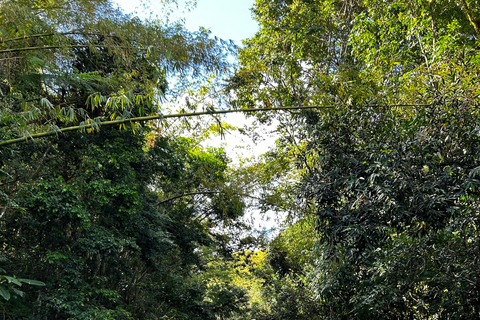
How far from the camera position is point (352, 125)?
3990mm

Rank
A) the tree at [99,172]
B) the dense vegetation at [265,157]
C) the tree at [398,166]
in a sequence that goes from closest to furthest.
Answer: the tree at [398,166] < the dense vegetation at [265,157] < the tree at [99,172]

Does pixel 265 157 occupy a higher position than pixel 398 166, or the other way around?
pixel 265 157

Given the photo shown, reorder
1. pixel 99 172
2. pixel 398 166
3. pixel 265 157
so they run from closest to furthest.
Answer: pixel 398 166 < pixel 99 172 < pixel 265 157

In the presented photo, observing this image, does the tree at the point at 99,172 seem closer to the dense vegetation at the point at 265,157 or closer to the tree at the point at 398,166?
the dense vegetation at the point at 265,157

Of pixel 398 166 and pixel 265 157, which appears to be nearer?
pixel 398 166

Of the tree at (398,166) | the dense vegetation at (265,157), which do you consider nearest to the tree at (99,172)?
the dense vegetation at (265,157)

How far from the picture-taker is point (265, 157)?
8219mm

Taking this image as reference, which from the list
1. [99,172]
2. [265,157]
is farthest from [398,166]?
[265,157]

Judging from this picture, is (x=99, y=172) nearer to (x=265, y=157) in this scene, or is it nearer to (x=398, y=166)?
(x=265, y=157)

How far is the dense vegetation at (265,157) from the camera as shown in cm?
326

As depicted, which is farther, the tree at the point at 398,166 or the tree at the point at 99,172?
the tree at the point at 99,172

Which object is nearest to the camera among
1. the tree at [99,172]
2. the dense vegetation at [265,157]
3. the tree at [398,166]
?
the tree at [398,166]

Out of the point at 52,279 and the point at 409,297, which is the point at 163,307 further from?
the point at 409,297

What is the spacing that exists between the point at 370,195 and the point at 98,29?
299 cm
